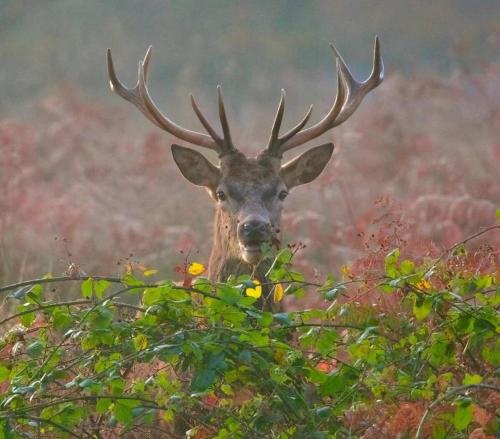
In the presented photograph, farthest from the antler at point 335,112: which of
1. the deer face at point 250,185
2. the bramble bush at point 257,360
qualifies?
the bramble bush at point 257,360

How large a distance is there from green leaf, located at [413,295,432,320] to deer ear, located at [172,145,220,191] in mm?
4507

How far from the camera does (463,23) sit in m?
29.3

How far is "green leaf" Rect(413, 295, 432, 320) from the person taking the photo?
18.2 feet

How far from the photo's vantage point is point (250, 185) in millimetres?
9578

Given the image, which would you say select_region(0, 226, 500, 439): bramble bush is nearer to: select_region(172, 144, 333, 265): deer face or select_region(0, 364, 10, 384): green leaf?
select_region(0, 364, 10, 384): green leaf

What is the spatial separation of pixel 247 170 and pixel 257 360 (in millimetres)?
4290

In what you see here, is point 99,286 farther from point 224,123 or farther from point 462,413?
point 224,123

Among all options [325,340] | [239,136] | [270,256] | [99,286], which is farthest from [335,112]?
[239,136]

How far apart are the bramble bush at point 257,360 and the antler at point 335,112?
3.81 m

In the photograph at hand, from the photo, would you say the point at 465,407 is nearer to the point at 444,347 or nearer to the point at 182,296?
the point at 444,347

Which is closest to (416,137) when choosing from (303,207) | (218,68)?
(303,207)

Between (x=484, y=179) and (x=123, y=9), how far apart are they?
19.2 metres

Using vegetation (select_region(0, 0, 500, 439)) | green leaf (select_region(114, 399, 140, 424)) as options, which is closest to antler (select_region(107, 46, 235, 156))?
vegetation (select_region(0, 0, 500, 439))

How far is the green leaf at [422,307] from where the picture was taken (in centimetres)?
556
